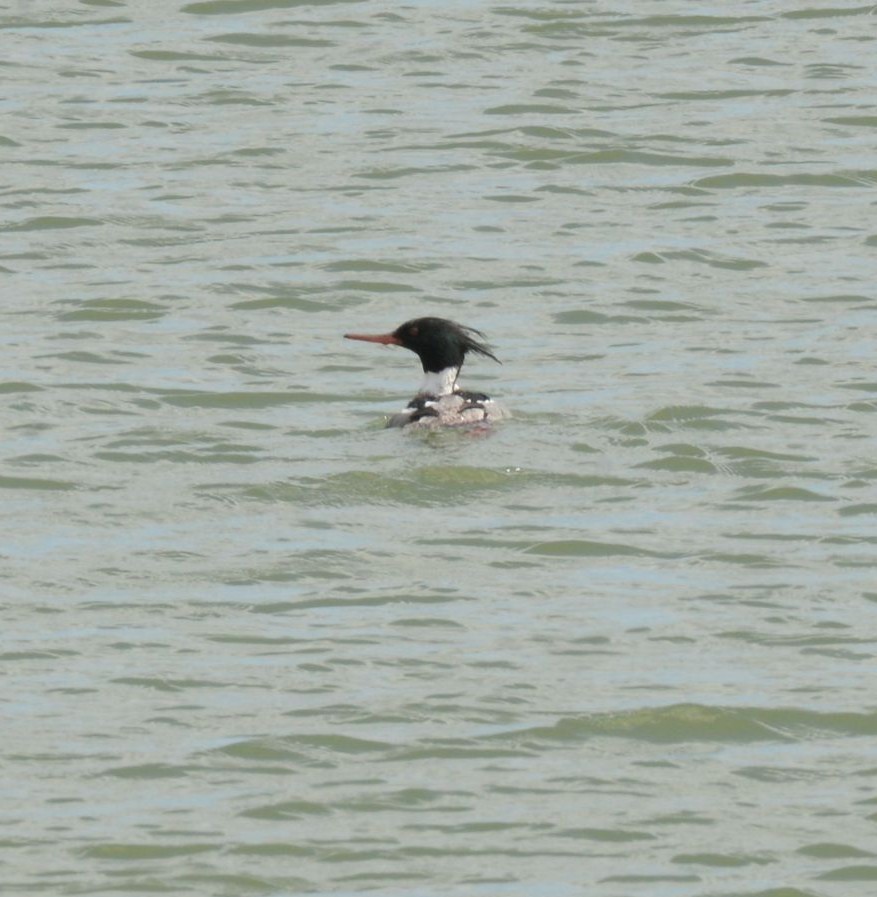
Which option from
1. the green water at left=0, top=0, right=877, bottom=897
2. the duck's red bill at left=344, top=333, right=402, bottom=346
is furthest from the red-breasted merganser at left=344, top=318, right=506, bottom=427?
the green water at left=0, top=0, right=877, bottom=897

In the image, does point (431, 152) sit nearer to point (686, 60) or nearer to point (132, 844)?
point (686, 60)

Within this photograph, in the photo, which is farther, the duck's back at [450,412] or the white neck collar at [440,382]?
the white neck collar at [440,382]

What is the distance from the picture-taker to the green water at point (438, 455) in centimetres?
1148

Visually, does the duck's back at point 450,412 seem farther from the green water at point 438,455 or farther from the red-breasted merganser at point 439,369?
the green water at point 438,455

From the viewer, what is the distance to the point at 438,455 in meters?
16.7

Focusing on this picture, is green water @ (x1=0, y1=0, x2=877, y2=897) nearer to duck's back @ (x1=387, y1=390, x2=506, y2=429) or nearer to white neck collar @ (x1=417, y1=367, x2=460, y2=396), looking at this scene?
duck's back @ (x1=387, y1=390, x2=506, y2=429)

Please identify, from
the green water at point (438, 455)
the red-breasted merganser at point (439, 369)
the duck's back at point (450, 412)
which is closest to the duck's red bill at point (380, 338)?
the red-breasted merganser at point (439, 369)

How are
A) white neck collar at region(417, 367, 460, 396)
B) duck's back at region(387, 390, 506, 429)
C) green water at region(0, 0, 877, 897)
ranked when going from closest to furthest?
green water at region(0, 0, 877, 897) → duck's back at region(387, 390, 506, 429) → white neck collar at region(417, 367, 460, 396)

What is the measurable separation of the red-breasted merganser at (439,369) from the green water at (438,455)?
230 mm

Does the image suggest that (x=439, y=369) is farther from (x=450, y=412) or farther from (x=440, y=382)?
(x=450, y=412)

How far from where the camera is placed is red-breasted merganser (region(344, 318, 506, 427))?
1728 cm

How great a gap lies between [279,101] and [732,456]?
10516 millimetres

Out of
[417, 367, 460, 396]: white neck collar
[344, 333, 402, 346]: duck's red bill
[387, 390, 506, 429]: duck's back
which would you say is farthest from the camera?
[344, 333, 402, 346]: duck's red bill

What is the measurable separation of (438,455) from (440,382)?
4.94 feet
